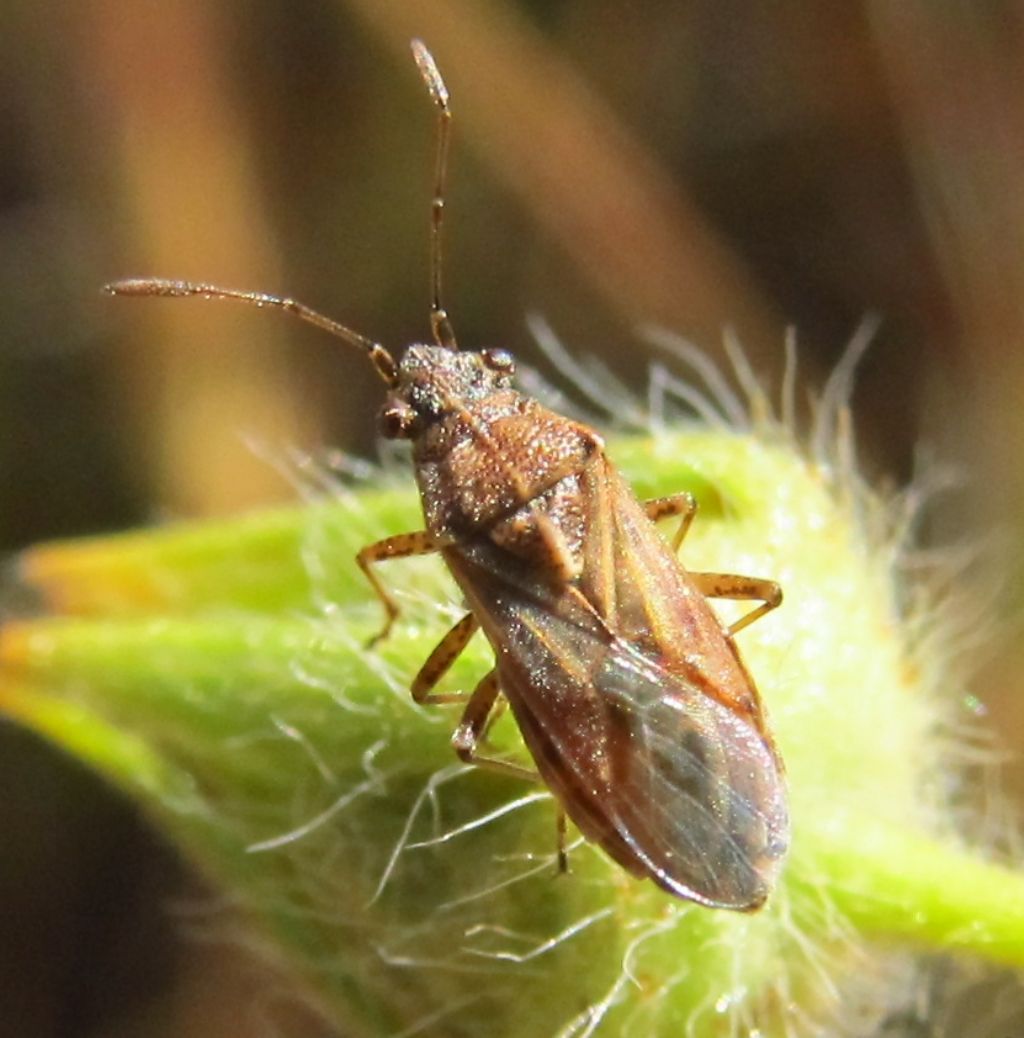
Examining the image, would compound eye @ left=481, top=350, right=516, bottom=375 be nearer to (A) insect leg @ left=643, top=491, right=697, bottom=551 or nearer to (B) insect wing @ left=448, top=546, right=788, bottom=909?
(A) insect leg @ left=643, top=491, right=697, bottom=551

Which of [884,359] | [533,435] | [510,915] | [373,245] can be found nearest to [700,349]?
[884,359]

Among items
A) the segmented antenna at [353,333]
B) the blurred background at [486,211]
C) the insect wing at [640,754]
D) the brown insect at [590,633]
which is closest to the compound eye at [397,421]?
the brown insect at [590,633]

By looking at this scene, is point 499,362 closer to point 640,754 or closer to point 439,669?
point 439,669

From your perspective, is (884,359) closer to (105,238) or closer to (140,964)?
(105,238)

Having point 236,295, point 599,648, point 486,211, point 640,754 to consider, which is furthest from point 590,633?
point 486,211

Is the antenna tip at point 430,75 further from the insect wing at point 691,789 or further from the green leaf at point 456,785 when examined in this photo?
the insect wing at point 691,789

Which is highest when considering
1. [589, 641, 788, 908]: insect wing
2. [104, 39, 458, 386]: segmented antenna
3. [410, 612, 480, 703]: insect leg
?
[104, 39, 458, 386]: segmented antenna

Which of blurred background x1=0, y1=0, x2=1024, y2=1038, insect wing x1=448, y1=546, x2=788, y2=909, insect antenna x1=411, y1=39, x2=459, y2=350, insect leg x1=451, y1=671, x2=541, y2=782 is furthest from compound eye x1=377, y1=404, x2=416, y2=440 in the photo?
blurred background x1=0, y1=0, x2=1024, y2=1038
